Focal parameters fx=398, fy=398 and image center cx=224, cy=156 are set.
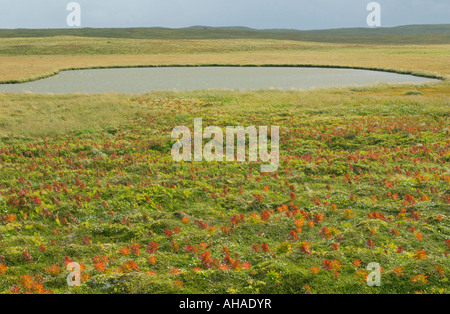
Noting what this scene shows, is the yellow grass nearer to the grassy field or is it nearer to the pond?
the pond

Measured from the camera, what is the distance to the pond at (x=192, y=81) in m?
48.9

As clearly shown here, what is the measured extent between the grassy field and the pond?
22.6 metres

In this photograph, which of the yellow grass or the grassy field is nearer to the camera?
the grassy field

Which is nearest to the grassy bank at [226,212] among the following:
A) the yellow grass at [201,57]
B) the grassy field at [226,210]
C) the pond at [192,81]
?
the grassy field at [226,210]

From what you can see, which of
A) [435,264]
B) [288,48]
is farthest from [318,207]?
[288,48]

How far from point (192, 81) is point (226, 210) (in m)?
44.7

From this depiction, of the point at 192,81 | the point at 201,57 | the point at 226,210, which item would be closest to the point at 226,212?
the point at 226,210

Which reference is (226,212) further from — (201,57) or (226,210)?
(201,57)

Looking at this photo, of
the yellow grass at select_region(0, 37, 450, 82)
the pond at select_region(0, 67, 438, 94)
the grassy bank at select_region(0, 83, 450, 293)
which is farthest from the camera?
the yellow grass at select_region(0, 37, 450, 82)

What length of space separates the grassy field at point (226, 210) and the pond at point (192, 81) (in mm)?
22582

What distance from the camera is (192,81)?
182 feet

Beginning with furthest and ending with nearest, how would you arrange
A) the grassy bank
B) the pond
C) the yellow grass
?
the yellow grass → the pond → the grassy bank

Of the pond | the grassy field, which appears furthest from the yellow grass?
the grassy field

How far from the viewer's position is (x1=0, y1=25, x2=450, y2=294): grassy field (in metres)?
8.59
